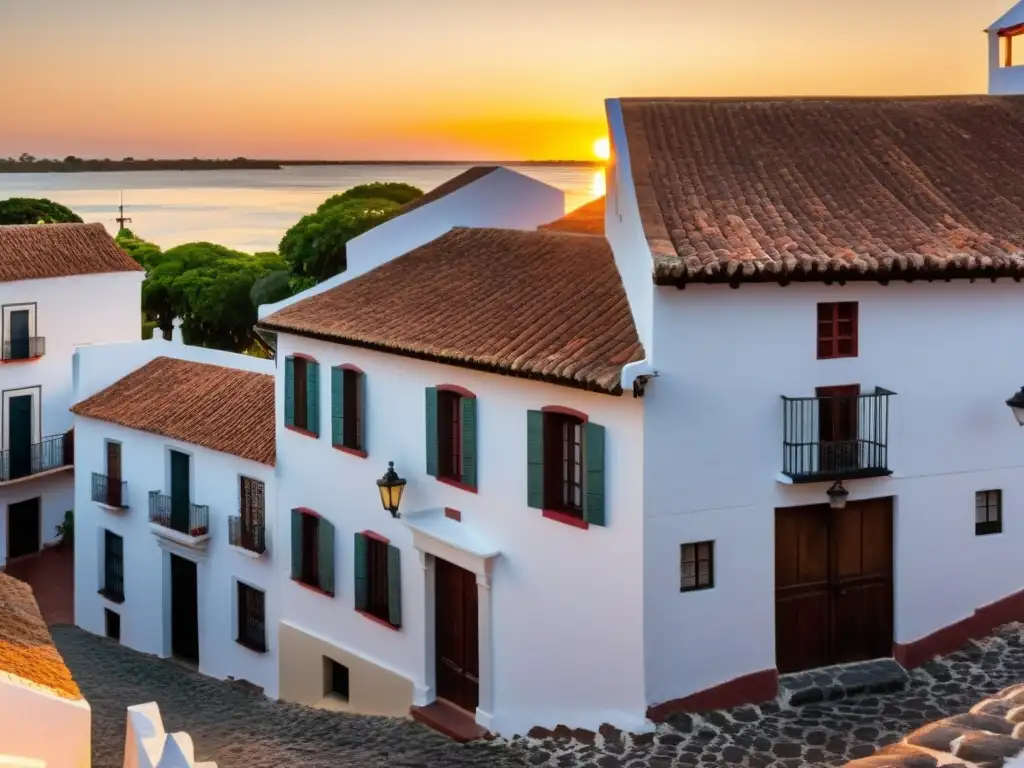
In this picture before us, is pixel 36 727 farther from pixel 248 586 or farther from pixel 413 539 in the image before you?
pixel 248 586

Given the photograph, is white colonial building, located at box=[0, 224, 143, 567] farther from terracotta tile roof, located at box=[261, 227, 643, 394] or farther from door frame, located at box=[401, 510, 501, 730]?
door frame, located at box=[401, 510, 501, 730]

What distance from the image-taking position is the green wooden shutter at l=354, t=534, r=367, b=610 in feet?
71.1

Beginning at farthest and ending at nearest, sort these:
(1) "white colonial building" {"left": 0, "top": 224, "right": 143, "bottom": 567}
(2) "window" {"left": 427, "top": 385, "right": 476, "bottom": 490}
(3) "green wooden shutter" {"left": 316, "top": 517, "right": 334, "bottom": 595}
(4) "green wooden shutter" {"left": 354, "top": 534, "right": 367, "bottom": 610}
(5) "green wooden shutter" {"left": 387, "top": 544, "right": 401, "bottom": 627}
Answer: (1) "white colonial building" {"left": 0, "top": 224, "right": 143, "bottom": 567} < (3) "green wooden shutter" {"left": 316, "top": 517, "right": 334, "bottom": 595} < (4) "green wooden shutter" {"left": 354, "top": 534, "right": 367, "bottom": 610} < (5) "green wooden shutter" {"left": 387, "top": 544, "right": 401, "bottom": 627} < (2) "window" {"left": 427, "top": 385, "right": 476, "bottom": 490}

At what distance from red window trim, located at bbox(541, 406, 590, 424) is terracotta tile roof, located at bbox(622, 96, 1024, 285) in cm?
212

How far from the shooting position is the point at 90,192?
99625 mm

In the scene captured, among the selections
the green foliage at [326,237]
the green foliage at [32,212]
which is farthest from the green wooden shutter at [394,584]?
the green foliage at [32,212]

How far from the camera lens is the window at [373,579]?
837 inches

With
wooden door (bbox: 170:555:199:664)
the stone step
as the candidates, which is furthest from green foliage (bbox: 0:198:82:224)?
the stone step

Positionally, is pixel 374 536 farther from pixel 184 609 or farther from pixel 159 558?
pixel 159 558

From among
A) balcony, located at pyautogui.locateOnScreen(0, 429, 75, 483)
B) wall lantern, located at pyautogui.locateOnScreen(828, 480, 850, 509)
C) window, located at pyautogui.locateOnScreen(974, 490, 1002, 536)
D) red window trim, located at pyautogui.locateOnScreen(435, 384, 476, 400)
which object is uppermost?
red window trim, located at pyautogui.locateOnScreen(435, 384, 476, 400)

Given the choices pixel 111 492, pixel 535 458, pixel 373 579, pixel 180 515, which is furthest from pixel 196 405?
pixel 535 458

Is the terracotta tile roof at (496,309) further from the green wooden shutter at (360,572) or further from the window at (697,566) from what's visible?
the green wooden shutter at (360,572)

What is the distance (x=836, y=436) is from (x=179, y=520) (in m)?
14.6

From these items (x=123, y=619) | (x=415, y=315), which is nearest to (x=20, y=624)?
(x=415, y=315)
